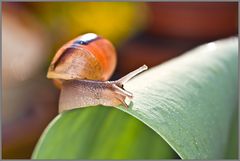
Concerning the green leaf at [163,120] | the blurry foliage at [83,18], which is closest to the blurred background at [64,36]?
the blurry foliage at [83,18]

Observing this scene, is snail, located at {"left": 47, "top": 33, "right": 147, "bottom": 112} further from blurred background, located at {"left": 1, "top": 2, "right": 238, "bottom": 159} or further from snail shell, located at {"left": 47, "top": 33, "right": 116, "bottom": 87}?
blurred background, located at {"left": 1, "top": 2, "right": 238, "bottom": 159}

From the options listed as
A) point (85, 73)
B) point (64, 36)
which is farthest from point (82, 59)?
point (64, 36)

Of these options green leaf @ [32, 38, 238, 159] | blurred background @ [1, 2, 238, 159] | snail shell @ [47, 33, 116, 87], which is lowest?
blurred background @ [1, 2, 238, 159]

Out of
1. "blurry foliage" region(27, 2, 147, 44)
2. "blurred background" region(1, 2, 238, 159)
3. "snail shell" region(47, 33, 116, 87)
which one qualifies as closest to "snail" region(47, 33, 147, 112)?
"snail shell" region(47, 33, 116, 87)

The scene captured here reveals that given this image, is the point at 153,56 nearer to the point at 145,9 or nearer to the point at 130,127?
the point at 145,9

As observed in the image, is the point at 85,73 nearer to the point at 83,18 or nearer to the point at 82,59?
the point at 82,59

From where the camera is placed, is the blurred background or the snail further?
the blurred background

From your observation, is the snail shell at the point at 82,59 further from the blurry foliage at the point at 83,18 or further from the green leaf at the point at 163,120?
the blurry foliage at the point at 83,18
